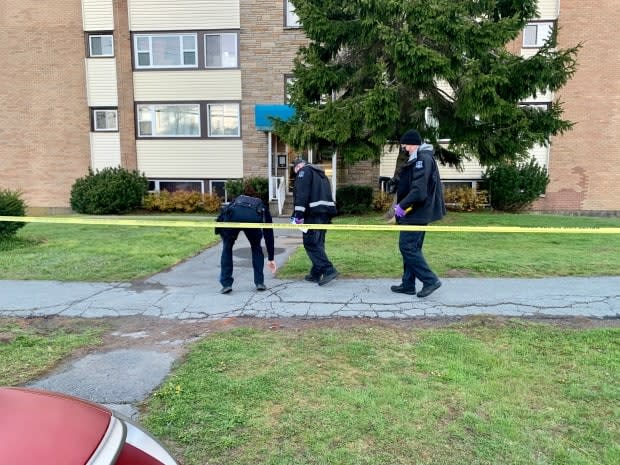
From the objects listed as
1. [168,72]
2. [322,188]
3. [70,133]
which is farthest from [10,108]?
[322,188]

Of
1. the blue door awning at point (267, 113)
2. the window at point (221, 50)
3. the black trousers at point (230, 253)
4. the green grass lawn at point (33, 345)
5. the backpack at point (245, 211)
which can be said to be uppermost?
the window at point (221, 50)

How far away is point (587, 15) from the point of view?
1764 cm

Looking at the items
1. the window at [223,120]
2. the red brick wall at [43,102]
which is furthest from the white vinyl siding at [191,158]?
the red brick wall at [43,102]

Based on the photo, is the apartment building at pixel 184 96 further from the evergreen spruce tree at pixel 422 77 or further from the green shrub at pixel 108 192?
the evergreen spruce tree at pixel 422 77

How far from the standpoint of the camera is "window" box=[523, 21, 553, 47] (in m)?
17.9

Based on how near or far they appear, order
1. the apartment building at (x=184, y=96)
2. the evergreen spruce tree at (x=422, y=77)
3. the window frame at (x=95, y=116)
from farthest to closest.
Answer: the window frame at (x=95, y=116), the apartment building at (x=184, y=96), the evergreen spruce tree at (x=422, y=77)

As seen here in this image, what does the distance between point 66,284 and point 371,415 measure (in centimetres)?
538

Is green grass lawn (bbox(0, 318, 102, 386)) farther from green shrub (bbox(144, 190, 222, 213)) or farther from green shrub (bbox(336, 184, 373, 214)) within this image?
green shrub (bbox(144, 190, 222, 213))

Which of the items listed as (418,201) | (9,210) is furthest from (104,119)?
(418,201)

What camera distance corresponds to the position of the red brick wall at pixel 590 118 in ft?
57.8

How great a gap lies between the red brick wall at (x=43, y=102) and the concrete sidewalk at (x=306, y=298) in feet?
47.5

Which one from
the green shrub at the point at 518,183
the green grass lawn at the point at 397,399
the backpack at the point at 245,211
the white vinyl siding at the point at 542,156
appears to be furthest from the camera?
the white vinyl siding at the point at 542,156

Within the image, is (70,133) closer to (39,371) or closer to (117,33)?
(117,33)

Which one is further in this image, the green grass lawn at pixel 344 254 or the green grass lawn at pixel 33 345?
the green grass lawn at pixel 344 254
